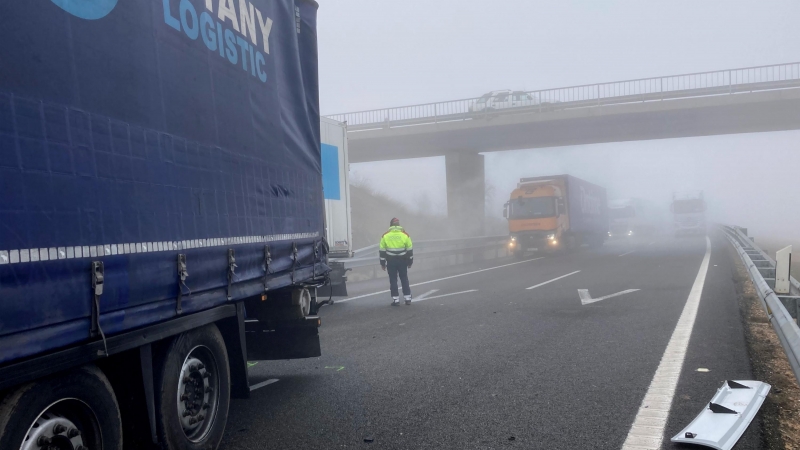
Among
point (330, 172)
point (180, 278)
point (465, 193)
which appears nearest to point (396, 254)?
point (330, 172)

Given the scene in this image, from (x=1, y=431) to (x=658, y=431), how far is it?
396 cm

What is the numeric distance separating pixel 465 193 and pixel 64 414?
114 ft

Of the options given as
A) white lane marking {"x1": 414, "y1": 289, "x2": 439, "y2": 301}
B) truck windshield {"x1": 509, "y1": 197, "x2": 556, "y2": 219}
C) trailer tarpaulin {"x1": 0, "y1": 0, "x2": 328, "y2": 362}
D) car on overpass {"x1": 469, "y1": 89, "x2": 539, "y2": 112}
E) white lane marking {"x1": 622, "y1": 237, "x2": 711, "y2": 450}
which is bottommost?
white lane marking {"x1": 414, "y1": 289, "x2": 439, "y2": 301}

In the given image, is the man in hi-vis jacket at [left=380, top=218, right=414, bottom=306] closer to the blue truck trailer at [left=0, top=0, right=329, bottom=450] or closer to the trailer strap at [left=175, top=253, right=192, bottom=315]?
the blue truck trailer at [left=0, top=0, right=329, bottom=450]

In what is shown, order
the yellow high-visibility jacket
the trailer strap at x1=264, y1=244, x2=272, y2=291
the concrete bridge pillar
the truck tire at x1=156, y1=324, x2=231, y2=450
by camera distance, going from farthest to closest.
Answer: the concrete bridge pillar < the yellow high-visibility jacket < the trailer strap at x1=264, y1=244, x2=272, y2=291 < the truck tire at x1=156, y1=324, x2=231, y2=450

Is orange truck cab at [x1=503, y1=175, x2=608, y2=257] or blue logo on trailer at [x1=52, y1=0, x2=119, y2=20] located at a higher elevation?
blue logo on trailer at [x1=52, y1=0, x2=119, y2=20]

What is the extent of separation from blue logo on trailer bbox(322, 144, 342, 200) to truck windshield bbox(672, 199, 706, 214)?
3937 cm

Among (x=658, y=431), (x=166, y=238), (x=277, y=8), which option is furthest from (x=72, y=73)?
(x=658, y=431)

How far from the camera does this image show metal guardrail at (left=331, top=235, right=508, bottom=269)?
16.9 metres

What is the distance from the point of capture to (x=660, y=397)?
208 inches

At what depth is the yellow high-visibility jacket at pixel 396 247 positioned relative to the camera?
40.4 feet

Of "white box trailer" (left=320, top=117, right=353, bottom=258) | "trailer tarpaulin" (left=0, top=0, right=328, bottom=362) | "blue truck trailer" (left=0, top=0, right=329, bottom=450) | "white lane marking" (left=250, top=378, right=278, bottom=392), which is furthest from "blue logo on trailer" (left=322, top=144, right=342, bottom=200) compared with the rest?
"blue truck trailer" (left=0, top=0, right=329, bottom=450)

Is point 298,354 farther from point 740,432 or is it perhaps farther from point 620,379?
point 740,432

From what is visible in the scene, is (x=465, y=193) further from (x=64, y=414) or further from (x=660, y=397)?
(x=64, y=414)
